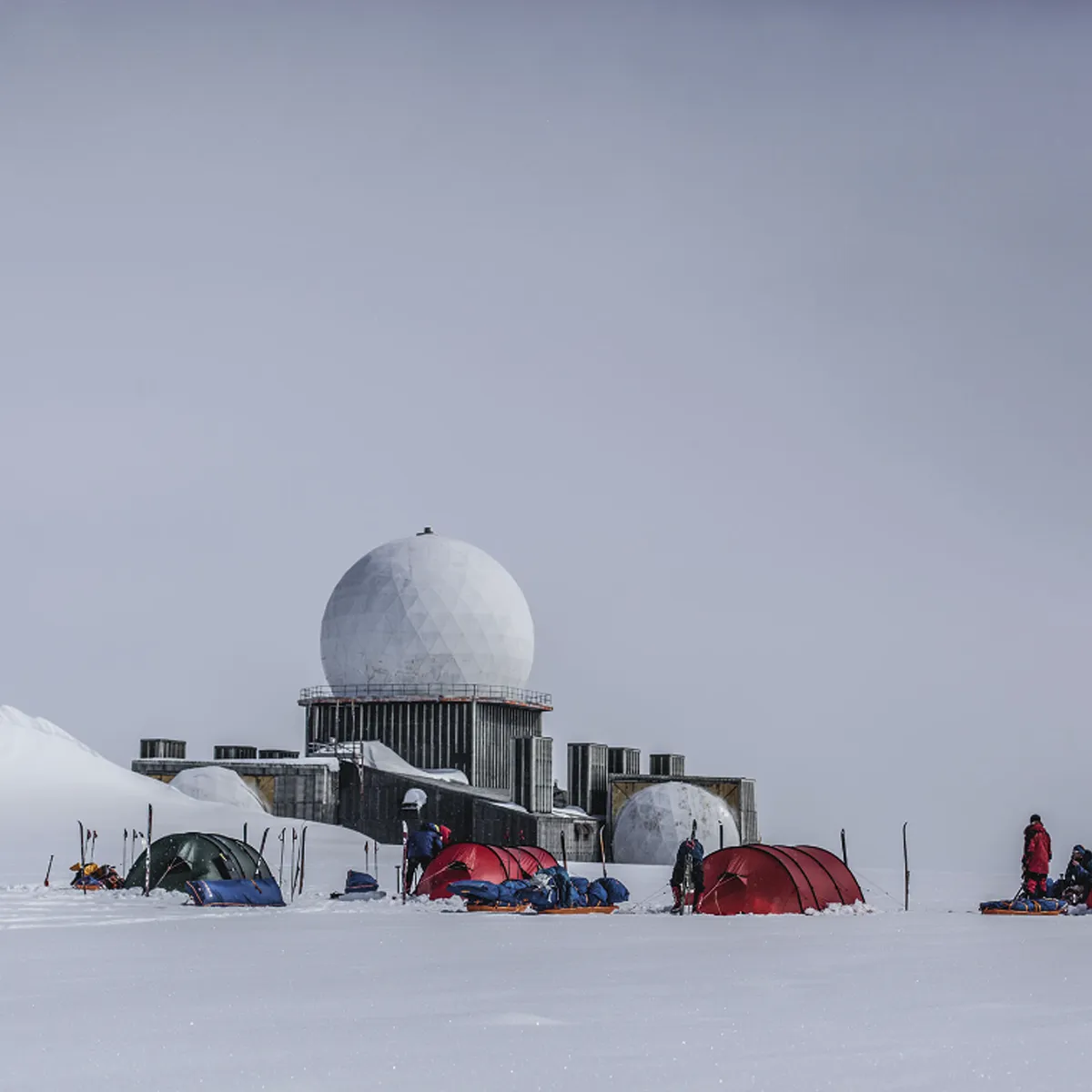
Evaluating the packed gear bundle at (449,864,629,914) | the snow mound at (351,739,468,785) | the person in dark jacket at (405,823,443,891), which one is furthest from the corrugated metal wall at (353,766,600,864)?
the packed gear bundle at (449,864,629,914)

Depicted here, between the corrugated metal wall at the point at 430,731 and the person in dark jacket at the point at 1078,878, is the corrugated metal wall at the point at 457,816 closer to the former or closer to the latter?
the corrugated metal wall at the point at 430,731

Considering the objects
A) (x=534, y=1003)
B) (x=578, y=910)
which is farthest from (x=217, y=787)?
(x=534, y=1003)

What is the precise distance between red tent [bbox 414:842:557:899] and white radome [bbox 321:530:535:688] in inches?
1123

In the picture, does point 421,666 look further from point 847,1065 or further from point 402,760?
point 847,1065

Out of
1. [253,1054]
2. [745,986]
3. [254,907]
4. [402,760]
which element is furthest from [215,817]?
[253,1054]

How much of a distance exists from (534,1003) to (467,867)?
17973 millimetres

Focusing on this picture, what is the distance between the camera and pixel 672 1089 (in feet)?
29.5

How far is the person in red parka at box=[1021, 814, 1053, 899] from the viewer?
29.4 meters

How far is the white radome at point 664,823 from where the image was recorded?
186ft

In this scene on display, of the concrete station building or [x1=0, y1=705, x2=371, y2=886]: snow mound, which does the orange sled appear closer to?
[x1=0, y1=705, x2=371, y2=886]: snow mound

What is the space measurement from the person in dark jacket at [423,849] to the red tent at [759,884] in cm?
559

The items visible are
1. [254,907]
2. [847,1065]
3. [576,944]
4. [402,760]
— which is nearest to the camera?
[847,1065]

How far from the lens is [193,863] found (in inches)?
1233

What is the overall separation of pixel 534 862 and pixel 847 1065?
25.5 m
